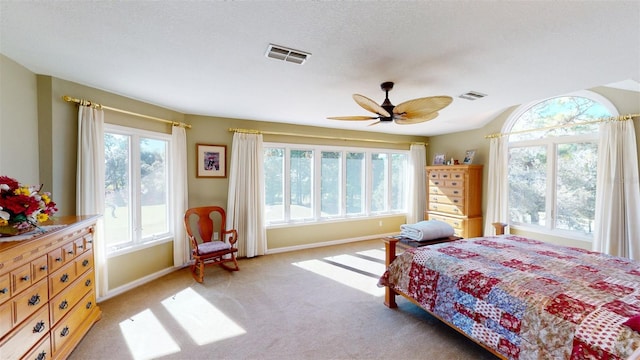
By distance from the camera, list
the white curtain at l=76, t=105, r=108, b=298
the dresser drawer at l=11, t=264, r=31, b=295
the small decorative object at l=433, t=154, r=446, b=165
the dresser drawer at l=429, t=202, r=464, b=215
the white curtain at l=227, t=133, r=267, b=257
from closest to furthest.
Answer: the dresser drawer at l=11, t=264, r=31, b=295 → the white curtain at l=76, t=105, r=108, b=298 → the white curtain at l=227, t=133, r=267, b=257 → the dresser drawer at l=429, t=202, r=464, b=215 → the small decorative object at l=433, t=154, r=446, b=165

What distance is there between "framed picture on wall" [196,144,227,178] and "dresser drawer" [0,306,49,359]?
256 cm

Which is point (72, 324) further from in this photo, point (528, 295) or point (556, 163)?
point (556, 163)

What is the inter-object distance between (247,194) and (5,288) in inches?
116

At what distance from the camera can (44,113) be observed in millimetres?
2461

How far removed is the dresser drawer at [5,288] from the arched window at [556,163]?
5.98m

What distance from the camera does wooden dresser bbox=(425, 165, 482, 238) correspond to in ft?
16.1

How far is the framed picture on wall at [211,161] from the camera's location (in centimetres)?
409

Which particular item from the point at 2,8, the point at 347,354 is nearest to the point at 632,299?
Result: the point at 347,354

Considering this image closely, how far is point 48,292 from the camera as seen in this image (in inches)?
71.2

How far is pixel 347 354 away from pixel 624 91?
4.68 m

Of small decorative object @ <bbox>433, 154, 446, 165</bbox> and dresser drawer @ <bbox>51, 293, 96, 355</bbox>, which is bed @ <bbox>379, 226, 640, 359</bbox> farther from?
small decorative object @ <bbox>433, 154, 446, 165</bbox>

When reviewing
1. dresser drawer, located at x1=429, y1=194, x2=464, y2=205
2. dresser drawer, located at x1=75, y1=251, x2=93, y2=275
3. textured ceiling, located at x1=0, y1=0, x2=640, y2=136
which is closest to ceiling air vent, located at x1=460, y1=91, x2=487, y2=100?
textured ceiling, located at x1=0, y1=0, x2=640, y2=136

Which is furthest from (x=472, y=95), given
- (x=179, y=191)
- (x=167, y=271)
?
(x=167, y=271)

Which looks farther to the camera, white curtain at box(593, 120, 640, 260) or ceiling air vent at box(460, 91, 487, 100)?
white curtain at box(593, 120, 640, 260)
